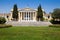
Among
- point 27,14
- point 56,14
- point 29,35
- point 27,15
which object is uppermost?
point 27,14

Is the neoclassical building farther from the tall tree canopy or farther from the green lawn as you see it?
the green lawn

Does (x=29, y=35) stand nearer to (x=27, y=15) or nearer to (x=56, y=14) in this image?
(x=56, y=14)

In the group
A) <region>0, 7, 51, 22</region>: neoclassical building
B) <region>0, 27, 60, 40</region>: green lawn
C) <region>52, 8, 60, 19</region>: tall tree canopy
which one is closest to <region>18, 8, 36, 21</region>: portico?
<region>0, 7, 51, 22</region>: neoclassical building

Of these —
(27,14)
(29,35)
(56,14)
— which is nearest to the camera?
(29,35)

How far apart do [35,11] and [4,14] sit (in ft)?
55.9

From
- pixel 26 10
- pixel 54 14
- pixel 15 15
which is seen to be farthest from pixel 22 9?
pixel 54 14

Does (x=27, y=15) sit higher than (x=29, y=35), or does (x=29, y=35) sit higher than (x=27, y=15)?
(x=27, y=15)

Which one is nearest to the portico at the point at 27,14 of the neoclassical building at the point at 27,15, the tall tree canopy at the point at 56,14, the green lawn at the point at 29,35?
the neoclassical building at the point at 27,15

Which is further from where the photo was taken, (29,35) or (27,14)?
(27,14)

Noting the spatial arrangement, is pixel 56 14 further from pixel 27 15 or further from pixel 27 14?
pixel 27 14

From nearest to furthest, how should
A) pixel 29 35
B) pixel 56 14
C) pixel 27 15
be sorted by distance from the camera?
pixel 29 35 → pixel 56 14 → pixel 27 15

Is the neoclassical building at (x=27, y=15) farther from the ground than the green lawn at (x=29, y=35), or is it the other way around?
the neoclassical building at (x=27, y=15)

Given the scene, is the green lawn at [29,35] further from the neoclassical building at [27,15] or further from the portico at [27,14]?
the portico at [27,14]

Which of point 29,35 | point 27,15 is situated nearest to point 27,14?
point 27,15
